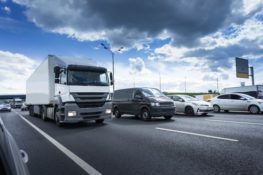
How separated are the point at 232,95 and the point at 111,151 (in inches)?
667

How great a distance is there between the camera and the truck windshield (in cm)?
1195

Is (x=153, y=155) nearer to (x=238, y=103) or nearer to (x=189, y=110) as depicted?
(x=189, y=110)

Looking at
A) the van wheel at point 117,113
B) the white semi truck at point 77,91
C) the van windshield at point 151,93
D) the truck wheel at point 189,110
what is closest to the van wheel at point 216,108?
the truck wheel at point 189,110

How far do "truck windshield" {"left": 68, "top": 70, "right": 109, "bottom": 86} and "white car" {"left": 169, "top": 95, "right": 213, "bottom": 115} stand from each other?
770cm

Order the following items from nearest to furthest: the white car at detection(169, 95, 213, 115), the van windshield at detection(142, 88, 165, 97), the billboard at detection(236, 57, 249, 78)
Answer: the van windshield at detection(142, 88, 165, 97) → the white car at detection(169, 95, 213, 115) → the billboard at detection(236, 57, 249, 78)

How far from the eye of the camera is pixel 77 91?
11.8m

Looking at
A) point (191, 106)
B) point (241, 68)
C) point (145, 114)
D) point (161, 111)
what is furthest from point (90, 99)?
point (241, 68)

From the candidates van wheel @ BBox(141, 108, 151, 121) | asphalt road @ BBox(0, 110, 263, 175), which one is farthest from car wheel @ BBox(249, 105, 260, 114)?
asphalt road @ BBox(0, 110, 263, 175)

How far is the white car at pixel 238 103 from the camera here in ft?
62.8

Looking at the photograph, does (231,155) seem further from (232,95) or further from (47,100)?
(232,95)

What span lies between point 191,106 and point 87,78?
8875 millimetres

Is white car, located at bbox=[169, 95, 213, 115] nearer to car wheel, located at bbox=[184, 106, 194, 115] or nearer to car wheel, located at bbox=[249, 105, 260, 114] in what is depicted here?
car wheel, located at bbox=[184, 106, 194, 115]

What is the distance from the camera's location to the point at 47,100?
1429cm

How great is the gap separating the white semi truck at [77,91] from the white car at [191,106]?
7385mm
